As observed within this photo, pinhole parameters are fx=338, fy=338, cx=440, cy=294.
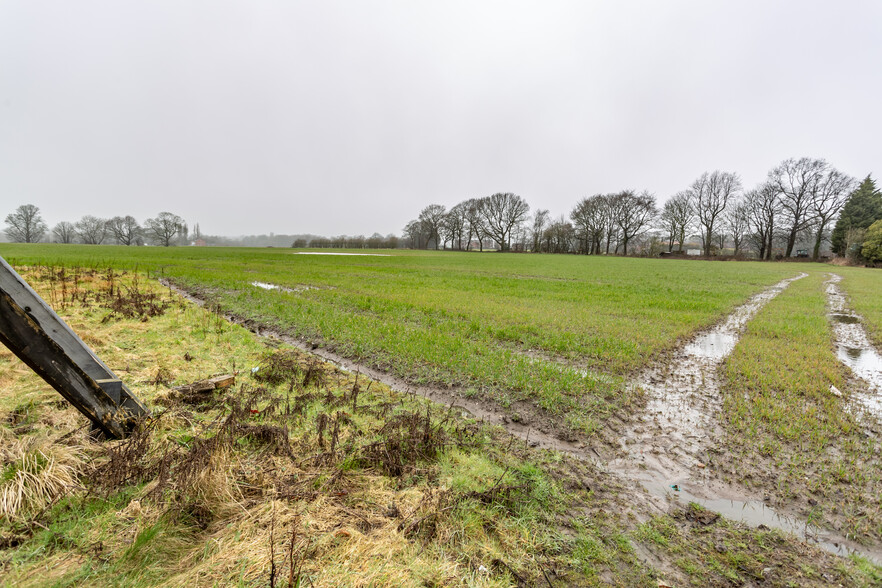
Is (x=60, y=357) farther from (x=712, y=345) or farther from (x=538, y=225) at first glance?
(x=538, y=225)

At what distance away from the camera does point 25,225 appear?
254ft

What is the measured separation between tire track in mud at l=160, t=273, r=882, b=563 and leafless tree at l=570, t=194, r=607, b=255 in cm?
7671

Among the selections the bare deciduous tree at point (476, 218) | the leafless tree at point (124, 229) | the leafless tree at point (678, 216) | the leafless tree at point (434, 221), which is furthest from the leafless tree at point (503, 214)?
the leafless tree at point (124, 229)

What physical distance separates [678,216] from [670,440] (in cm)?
8466

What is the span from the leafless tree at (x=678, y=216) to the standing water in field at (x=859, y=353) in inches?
2696

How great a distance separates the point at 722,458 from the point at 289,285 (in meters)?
17.3

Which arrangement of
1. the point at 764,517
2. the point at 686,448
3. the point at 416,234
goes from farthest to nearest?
the point at 416,234 → the point at 686,448 → the point at 764,517

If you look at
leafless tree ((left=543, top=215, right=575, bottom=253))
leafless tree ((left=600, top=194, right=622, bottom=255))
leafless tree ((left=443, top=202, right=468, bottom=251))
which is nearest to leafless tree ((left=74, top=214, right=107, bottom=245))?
leafless tree ((left=443, top=202, right=468, bottom=251))

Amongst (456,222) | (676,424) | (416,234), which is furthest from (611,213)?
(676,424)

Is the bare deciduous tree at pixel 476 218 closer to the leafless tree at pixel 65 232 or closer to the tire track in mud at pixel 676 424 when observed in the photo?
the tire track in mud at pixel 676 424

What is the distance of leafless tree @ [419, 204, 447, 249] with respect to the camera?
9519 cm

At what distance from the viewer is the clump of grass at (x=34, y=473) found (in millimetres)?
2367

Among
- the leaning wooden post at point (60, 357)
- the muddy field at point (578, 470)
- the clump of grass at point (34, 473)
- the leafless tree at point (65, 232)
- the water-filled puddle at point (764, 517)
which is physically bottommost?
the water-filled puddle at point (764, 517)

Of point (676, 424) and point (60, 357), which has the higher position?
point (60, 357)
